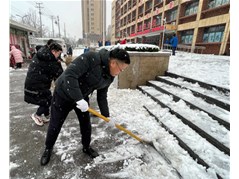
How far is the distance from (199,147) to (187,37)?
19.4m

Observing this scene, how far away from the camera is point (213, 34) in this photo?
47.9ft

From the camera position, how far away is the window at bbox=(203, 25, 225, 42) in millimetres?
13630

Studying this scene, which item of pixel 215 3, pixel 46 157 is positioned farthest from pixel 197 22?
pixel 46 157

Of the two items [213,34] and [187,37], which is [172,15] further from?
[213,34]

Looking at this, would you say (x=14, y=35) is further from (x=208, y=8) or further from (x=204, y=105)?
(x=208, y=8)

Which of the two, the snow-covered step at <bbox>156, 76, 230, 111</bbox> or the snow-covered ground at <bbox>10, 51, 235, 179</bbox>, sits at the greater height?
the snow-covered step at <bbox>156, 76, 230, 111</bbox>

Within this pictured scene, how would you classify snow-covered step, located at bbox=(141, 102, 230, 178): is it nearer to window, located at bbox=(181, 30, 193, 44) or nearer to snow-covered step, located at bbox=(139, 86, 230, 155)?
snow-covered step, located at bbox=(139, 86, 230, 155)

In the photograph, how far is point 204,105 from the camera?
10.4 ft

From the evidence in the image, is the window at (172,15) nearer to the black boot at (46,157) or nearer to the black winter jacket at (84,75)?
the black winter jacket at (84,75)

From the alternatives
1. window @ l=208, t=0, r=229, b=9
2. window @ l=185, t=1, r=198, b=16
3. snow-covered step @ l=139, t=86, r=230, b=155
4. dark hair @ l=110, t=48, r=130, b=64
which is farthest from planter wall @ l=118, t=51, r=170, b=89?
window @ l=185, t=1, r=198, b=16

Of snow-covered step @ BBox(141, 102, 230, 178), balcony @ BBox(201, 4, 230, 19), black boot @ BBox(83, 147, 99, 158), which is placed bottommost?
black boot @ BBox(83, 147, 99, 158)

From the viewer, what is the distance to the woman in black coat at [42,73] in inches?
100

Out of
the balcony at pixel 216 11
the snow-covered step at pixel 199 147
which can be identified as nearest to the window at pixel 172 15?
the balcony at pixel 216 11

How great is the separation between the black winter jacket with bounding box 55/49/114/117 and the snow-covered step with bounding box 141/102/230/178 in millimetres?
1697
